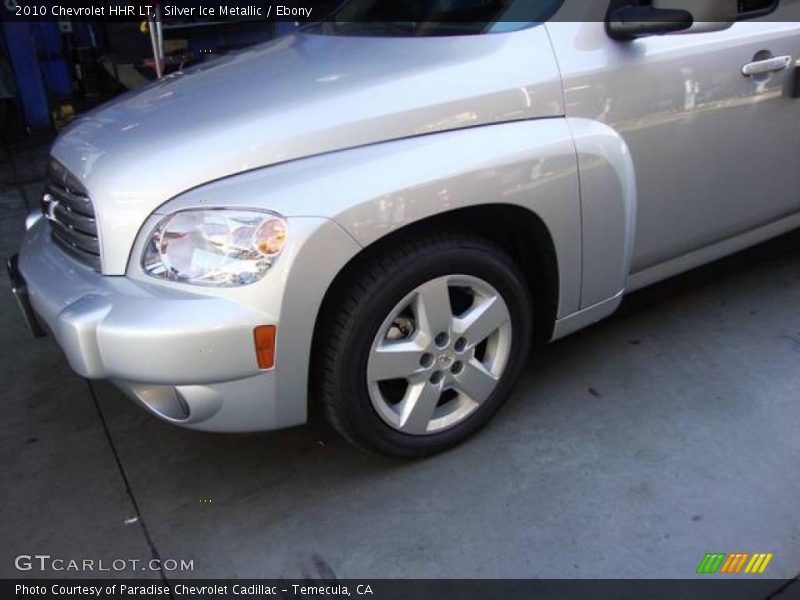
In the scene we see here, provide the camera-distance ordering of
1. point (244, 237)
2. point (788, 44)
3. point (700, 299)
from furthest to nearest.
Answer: point (700, 299), point (788, 44), point (244, 237)

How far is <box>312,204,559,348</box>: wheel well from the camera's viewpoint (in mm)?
2189

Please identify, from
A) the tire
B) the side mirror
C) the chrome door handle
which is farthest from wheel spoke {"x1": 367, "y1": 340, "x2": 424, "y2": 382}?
the chrome door handle

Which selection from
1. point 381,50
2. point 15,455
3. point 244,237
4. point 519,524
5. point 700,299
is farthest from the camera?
point 700,299

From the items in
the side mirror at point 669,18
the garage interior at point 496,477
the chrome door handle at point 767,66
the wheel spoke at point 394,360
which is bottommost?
the garage interior at point 496,477

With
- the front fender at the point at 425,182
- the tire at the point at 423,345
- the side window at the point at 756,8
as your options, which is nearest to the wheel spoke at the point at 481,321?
the tire at the point at 423,345

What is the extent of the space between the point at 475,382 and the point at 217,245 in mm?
1020

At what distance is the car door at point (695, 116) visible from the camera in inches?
97.7

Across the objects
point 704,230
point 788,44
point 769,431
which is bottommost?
point 769,431

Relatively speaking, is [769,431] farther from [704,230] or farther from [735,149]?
[735,149]

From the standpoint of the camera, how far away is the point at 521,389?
9.68ft

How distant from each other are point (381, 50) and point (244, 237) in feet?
3.09

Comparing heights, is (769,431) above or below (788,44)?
below

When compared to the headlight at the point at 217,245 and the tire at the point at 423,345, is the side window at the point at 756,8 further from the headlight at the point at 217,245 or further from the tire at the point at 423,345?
the headlight at the point at 217,245

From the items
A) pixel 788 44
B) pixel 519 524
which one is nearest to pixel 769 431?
pixel 519 524
